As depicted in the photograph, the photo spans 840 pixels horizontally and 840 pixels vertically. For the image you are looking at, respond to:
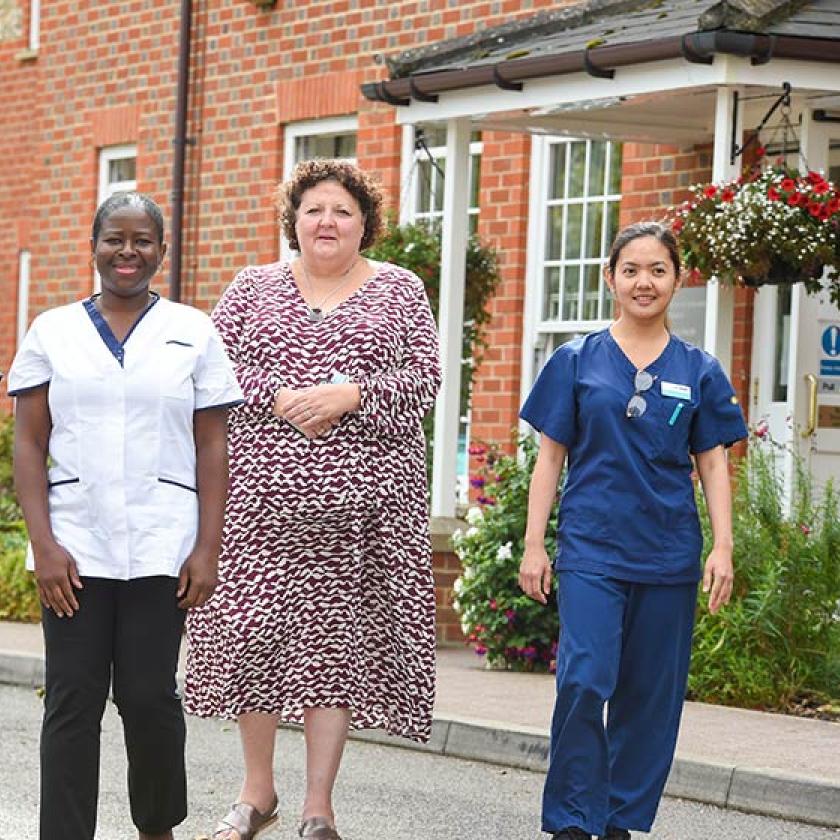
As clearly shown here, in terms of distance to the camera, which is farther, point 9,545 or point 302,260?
point 9,545

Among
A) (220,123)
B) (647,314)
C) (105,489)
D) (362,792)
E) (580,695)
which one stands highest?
(220,123)

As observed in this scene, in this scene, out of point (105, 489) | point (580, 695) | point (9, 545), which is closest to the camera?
point (105, 489)

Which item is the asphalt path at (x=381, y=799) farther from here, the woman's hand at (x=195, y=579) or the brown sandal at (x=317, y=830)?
the woman's hand at (x=195, y=579)

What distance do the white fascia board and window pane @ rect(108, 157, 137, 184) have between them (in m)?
5.67

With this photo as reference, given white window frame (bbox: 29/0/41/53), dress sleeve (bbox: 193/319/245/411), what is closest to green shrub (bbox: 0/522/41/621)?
white window frame (bbox: 29/0/41/53)

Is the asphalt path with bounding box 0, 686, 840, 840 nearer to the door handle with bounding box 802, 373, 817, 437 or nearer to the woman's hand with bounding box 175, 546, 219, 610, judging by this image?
the woman's hand with bounding box 175, 546, 219, 610

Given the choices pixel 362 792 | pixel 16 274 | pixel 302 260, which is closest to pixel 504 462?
pixel 362 792

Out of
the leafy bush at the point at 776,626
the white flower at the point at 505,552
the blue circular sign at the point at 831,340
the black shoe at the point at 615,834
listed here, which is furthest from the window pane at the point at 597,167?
the black shoe at the point at 615,834

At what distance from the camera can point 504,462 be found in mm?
11500

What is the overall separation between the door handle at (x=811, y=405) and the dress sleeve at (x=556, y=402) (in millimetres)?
5649

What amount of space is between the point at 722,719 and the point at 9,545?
262 inches

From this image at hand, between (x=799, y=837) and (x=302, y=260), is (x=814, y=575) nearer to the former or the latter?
(x=799, y=837)

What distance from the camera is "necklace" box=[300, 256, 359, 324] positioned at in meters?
6.63

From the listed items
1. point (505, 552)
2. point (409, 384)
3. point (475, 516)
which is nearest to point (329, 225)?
point (409, 384)
